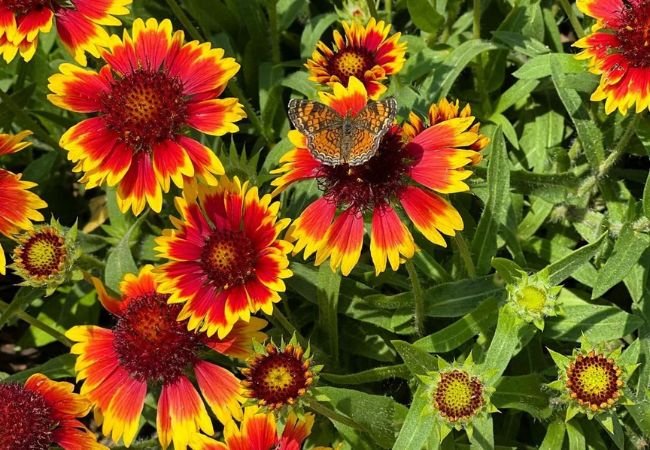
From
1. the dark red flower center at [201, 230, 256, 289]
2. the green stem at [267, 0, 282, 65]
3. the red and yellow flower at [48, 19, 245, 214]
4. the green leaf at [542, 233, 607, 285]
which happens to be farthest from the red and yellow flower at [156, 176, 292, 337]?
the green stem at [267, 0, 282, 65]

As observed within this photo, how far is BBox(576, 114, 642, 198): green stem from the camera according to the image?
2.35 meters

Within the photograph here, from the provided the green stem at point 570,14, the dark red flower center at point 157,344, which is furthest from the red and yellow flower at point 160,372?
the green stem at point 570,14

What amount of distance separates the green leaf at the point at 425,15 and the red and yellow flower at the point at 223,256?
1.05m

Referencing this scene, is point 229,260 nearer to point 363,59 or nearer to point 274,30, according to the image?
point 363,59

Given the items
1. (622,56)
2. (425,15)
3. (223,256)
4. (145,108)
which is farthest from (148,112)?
(622,56)

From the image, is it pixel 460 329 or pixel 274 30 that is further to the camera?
pixel 274 30

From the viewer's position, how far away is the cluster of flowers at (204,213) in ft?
6.28

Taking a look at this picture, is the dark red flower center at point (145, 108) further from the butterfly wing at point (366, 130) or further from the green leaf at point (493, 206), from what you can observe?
the green leaf at point (493, 206)

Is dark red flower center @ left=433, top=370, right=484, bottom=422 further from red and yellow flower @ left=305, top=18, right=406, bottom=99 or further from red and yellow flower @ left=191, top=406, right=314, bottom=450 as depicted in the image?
red and yellow flower @ left=305, top=18, right=406, bottom=99

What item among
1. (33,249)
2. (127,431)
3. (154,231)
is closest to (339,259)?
(127,431)

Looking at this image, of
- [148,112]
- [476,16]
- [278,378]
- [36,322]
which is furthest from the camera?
[476,16]

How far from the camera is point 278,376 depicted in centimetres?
186

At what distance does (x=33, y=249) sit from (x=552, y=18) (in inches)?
82.1

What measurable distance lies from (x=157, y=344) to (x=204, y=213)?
1.33ft
